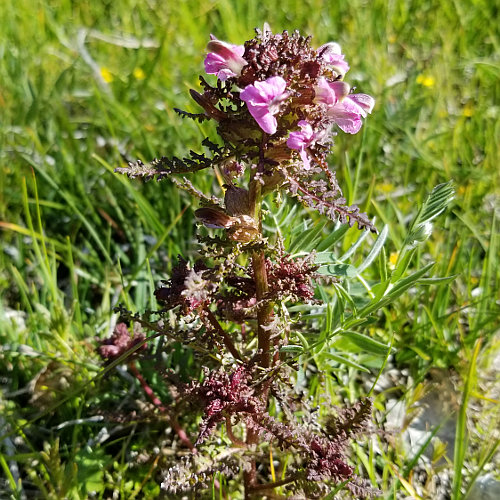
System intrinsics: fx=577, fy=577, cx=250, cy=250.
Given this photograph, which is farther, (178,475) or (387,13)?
(387,13)

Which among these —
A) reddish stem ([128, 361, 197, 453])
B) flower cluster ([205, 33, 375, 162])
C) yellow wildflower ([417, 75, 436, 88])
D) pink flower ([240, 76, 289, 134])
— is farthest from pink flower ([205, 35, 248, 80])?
yellow wildflower ([417, 75, 436, 88])

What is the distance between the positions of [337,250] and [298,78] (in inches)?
54.1

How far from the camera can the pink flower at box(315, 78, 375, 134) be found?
1454mm

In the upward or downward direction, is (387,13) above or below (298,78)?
above

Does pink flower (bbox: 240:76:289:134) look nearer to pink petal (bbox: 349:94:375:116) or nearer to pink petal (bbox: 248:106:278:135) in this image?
pink petal (bbox: 248:106:278:135)

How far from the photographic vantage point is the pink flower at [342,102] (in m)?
1.45

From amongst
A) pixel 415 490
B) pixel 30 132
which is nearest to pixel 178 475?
pixel 415 490

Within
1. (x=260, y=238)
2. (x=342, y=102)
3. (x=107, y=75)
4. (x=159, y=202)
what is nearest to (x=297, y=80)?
(x=342, y=102)

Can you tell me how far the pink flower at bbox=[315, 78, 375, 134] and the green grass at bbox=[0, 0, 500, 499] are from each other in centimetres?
52

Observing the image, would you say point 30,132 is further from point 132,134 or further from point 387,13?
point 387,13

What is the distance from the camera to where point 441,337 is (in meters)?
2.32

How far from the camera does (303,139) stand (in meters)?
1.41

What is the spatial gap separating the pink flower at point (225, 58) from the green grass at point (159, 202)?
2.57ft

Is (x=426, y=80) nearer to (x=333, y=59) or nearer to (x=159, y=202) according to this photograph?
(x=159, y=202)
